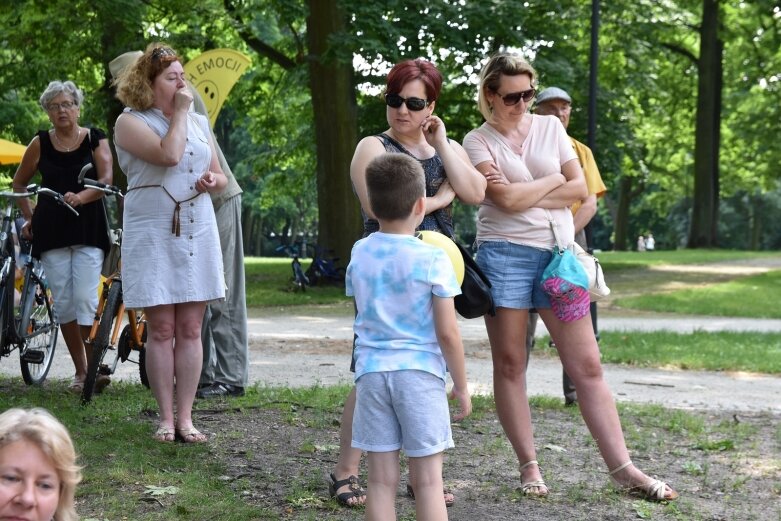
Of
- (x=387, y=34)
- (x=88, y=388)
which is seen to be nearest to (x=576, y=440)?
(x=88, y=388)

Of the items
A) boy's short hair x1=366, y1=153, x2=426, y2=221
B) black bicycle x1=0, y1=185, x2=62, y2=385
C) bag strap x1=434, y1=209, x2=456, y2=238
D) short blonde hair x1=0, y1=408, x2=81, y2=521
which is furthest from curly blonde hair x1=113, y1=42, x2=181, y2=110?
short blonde hair x1=0, y1=408, x2=81, y2=521

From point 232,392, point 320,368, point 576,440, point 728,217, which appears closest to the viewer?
point 576,440

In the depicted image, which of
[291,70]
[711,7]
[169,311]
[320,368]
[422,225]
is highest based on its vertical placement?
[711,7]

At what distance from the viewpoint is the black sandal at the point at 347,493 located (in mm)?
4828

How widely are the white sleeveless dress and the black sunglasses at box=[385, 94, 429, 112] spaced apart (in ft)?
6.00

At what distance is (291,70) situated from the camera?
23.5 meters

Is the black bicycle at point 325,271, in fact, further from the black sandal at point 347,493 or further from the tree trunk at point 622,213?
the tree trunk at point 622,213

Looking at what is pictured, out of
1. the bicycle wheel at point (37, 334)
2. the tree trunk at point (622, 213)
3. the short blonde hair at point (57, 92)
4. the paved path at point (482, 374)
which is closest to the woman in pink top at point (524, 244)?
the short blonde hair at point (57, 92)

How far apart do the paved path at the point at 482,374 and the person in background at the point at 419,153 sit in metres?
4.18

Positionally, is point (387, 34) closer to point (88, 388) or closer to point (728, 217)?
point (88, 388)

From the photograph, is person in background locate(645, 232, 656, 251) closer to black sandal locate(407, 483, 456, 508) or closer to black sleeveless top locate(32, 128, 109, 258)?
black sleeveless top locate(32, 128, 109, 258)

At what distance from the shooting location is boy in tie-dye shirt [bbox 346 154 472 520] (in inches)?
146

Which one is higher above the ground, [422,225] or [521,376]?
[422,225]

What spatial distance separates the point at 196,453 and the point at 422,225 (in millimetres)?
1867
